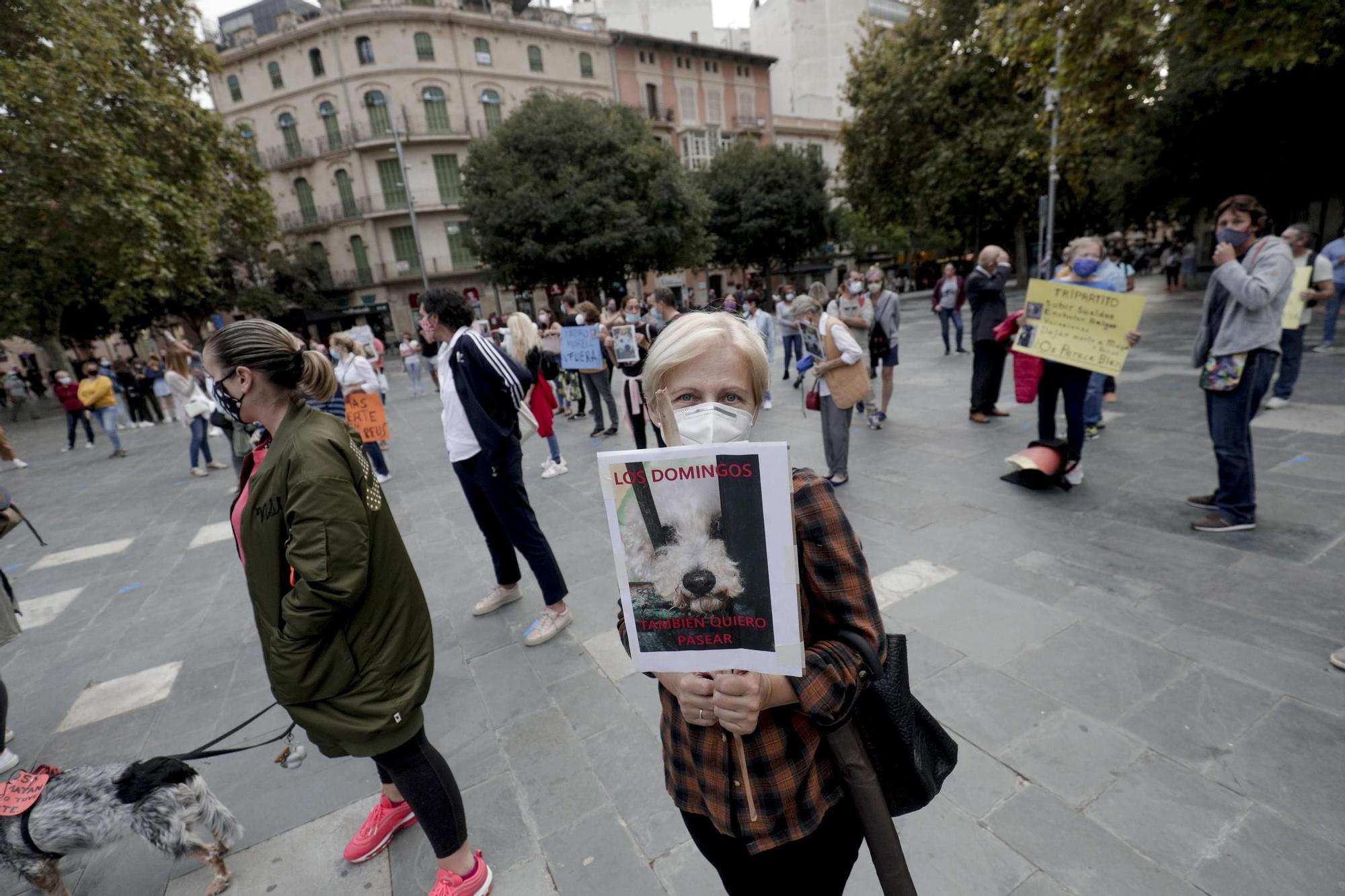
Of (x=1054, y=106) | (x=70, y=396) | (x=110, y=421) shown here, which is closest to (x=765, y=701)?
(x=1054, y=106)

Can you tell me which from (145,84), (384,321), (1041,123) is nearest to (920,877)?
(1041,123)

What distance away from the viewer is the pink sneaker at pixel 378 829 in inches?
93.0

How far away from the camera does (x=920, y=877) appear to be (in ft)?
6.57

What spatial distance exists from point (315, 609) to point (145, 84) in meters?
20.5

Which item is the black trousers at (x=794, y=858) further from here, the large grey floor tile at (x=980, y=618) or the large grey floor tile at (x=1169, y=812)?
the large grey floor tile at (x=980, y=618)

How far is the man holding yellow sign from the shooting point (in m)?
6.00

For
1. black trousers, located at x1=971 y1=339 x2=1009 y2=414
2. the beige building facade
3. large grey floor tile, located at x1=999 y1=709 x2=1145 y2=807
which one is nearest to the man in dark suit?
black trousers, located at x1=971 y1=339 x2=1009 y2=414

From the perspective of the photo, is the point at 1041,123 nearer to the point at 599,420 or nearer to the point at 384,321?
the point at 599,420

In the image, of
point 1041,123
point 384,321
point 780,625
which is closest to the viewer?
point 780,625

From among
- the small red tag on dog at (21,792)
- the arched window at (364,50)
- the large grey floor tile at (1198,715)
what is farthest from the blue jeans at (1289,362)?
the arched window at (364,50)

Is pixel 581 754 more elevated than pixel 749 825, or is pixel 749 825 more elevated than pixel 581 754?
pixel 749 825

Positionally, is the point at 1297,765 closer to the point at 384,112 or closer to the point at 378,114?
the point at 384,112

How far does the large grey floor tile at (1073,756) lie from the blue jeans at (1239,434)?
255 centimetres

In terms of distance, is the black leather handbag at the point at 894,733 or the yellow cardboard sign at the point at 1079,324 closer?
the black leather handbag at the point at 894,733
